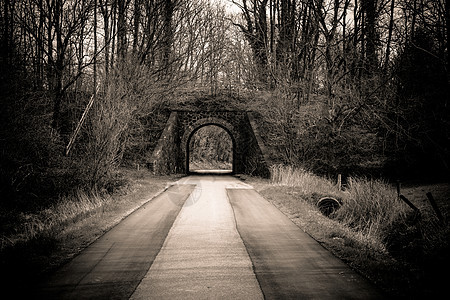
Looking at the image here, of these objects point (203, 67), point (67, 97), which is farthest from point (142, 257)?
point (203, 67)

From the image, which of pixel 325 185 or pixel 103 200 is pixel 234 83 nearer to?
pixel 325 185

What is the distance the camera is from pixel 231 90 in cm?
2625

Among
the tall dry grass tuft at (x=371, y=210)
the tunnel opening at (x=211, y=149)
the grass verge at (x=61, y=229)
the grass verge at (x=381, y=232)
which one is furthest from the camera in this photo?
the tunnel opening at (x=211, y=149)

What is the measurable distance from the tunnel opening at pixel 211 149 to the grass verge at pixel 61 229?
2560 centimetres

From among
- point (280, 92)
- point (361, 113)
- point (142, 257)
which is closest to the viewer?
point (142, 257)

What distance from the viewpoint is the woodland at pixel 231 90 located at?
11688mm

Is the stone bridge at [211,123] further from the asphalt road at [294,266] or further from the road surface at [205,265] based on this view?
the asphalt road at [294,266]

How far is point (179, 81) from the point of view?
2336cm

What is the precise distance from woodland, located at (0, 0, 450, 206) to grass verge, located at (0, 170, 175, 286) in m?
1.10

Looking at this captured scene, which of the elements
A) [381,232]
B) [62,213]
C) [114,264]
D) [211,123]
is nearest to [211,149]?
[211,123]

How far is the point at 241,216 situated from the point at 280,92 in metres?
10.0

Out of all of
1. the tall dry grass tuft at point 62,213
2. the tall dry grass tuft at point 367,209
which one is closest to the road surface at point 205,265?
the tall dry grass tuft at point 62,213

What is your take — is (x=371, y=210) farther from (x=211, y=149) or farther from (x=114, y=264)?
(x=211, y=149)

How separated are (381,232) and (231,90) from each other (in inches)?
755
